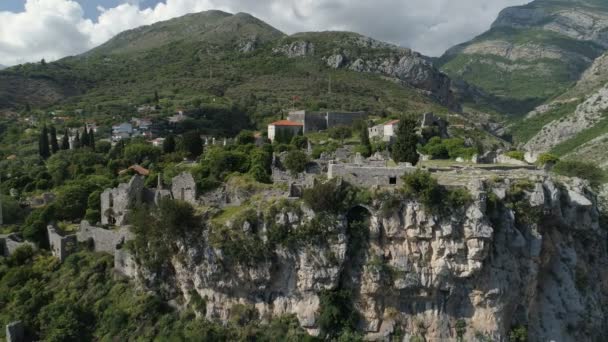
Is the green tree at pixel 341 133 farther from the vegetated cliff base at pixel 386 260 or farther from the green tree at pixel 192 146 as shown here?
the vegetated cliff base at pixel 386 260

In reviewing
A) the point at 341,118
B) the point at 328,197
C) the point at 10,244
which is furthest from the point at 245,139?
the point at 328,197

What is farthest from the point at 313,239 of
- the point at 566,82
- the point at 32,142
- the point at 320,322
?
the point at 566,82

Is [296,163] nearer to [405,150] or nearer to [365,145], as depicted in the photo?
[405,150]

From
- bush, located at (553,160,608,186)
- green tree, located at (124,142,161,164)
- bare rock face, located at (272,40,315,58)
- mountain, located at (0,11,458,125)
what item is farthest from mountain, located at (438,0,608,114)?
green tree, located at (124,142,161,164)

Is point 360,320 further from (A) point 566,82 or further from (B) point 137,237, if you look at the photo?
(A) point 566,82

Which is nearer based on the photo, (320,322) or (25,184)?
(320,322)

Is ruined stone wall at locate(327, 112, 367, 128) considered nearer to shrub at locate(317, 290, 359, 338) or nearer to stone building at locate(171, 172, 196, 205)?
stone building at locate(171, 172, 196, 205)

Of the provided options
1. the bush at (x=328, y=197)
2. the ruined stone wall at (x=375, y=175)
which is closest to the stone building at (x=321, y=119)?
the ruined stone wall at (x=375, y=175)
